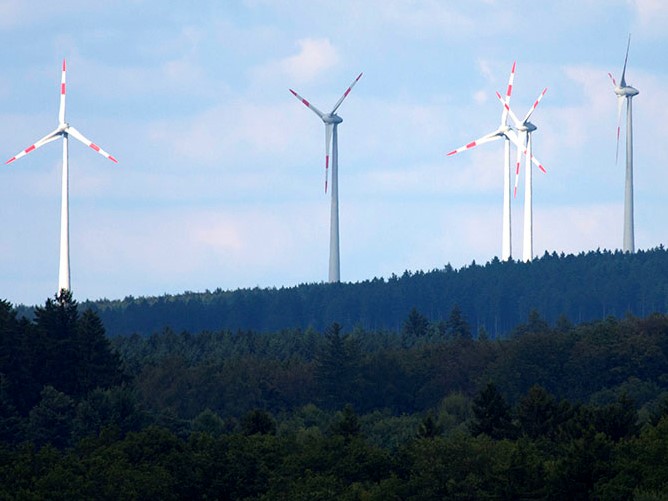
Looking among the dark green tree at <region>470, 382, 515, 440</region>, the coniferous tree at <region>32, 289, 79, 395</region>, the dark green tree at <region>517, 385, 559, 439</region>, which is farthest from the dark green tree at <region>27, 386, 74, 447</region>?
the dark green tree at <region>517, 385, 559, 439</region>

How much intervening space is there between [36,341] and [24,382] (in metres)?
6.30

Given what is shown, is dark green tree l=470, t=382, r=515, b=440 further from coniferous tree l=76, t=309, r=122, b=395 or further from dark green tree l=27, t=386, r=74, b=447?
coniferous tree l=76, t=309, r=122, b=395

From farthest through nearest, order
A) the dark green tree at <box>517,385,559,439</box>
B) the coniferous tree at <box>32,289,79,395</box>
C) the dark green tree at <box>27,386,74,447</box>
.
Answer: the coniferous tree at <box>32,289,79,395</box>
the dark green tree at <box>27,386,74,447</box>
the dark green tree at <box>517,385,559,439</box>

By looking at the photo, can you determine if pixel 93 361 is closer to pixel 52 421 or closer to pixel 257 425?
pixel 52 421

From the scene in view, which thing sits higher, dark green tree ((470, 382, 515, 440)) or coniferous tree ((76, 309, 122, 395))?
coniferous tree ((76, 309, 122, 395))

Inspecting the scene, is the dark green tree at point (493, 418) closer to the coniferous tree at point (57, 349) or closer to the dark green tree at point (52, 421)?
Answer: the dark green tree at point (52, 421)

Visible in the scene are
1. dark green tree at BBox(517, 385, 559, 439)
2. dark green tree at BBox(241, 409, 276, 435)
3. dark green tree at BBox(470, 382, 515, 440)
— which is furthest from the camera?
dark green tree at BBox(241, 409, 276, 435)

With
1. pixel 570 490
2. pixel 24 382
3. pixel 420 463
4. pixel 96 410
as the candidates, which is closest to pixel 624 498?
pixel 570 490

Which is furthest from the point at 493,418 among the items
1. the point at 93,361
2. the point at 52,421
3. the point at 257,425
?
the point at 93,361

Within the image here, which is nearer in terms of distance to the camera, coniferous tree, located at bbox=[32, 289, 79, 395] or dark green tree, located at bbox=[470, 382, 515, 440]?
dark green tree, located at bbox=[470, 382, 515, 440]

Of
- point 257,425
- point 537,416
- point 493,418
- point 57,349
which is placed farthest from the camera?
point 57,349

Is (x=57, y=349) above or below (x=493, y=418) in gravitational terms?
above

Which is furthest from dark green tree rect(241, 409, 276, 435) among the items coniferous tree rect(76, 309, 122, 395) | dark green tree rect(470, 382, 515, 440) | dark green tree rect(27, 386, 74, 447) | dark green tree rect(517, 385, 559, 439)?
coniferous tree rect(76, 309, 122, 395)

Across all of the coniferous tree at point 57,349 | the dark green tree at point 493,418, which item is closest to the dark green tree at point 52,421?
the coniferous tree at point 57,349
